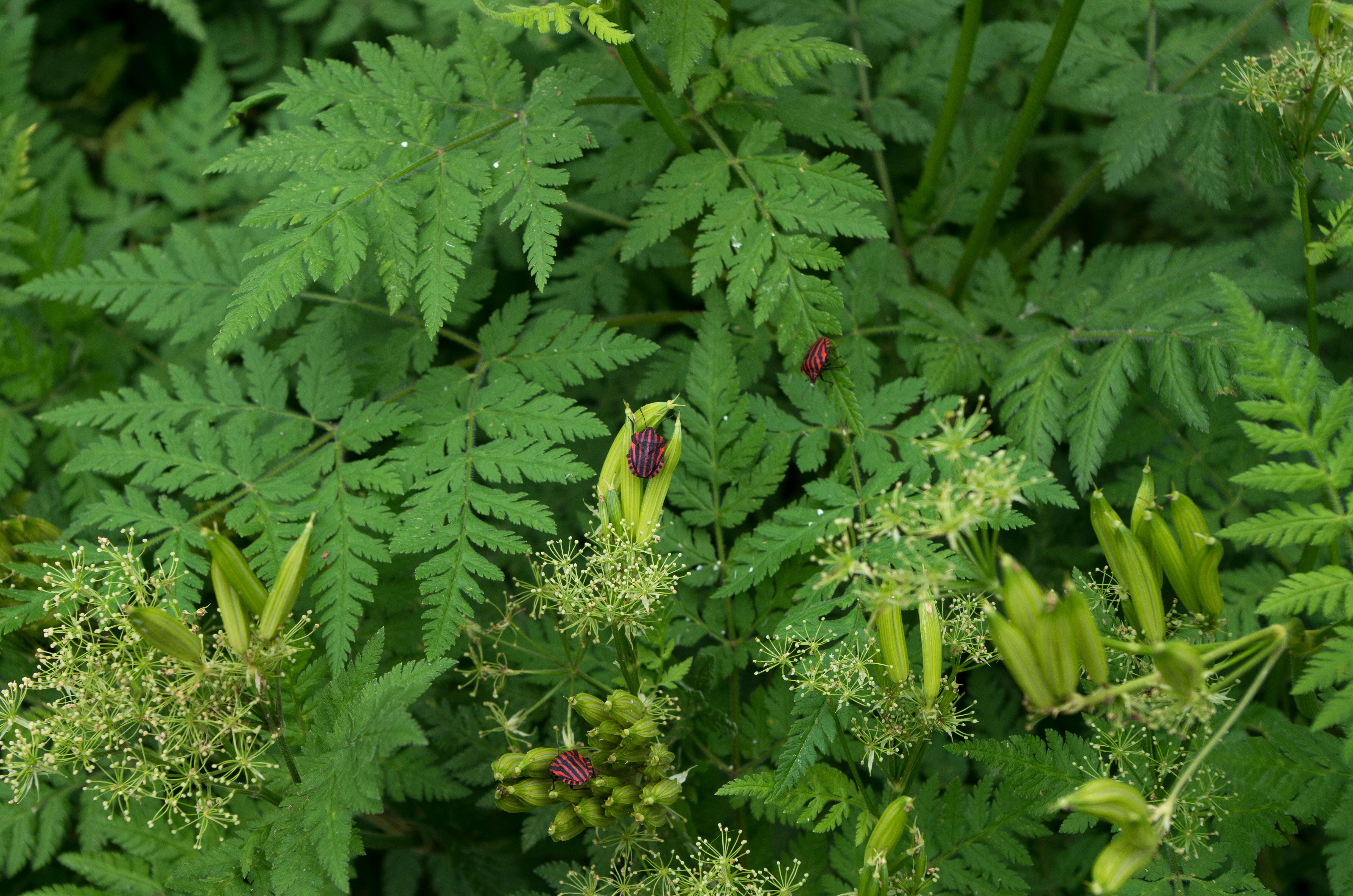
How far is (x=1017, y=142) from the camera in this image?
10.5 ft

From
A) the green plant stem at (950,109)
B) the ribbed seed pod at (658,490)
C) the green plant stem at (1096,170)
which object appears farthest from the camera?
the green plant stem at (1096,170)

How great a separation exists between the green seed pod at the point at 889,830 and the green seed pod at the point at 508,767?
35.3 inches

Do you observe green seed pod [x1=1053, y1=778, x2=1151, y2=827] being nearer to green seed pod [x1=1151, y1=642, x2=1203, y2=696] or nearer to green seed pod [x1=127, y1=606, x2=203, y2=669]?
green seed pod [x1=1151, y1=642, x2=1203, y2=696]

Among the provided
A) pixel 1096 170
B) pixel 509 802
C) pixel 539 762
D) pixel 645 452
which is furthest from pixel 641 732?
pixel 1096 170

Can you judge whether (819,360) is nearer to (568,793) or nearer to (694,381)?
(694,381)

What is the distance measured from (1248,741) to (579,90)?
2.65m

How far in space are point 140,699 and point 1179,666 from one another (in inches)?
101

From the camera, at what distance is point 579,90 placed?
2918 millimetres

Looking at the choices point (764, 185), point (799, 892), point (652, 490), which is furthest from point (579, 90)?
point (799, 892)

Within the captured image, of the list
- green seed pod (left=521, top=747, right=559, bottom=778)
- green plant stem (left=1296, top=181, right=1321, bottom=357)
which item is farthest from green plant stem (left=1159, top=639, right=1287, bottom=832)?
green seed pod (left=521, top=747, right=559, bottom=778)

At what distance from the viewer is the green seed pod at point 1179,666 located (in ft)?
5.86

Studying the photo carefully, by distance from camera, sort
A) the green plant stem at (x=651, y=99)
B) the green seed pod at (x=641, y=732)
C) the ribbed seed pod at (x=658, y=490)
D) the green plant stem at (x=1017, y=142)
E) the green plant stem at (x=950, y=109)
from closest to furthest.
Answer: the green seed pod at (x=641, y=732), the ribbed seed pod at (x=658, y=490), the green plant stem at (x=651, y=99), the green plant stem at (x=1017, y=142), the green plant stem at (x=950, y=109)

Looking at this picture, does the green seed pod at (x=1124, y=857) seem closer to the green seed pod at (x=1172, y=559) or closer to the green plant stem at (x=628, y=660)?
the green seed pod at (x=1172, y=559)

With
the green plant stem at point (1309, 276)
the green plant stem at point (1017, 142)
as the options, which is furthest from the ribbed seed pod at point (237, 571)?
the green plant stem at point (1309, 276)
